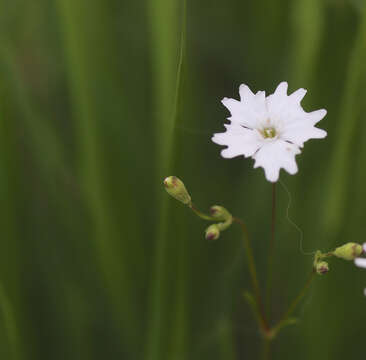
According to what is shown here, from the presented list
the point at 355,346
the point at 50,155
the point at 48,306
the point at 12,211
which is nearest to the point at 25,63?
the point at 50,155

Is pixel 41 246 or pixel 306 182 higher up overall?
pixel 306 182

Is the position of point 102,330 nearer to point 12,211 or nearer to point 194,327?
point 194,327

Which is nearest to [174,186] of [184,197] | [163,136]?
[184,197]

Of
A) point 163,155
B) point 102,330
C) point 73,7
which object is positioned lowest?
point 102,330

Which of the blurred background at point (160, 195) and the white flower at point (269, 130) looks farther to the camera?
the blurred background at point (160, 195)

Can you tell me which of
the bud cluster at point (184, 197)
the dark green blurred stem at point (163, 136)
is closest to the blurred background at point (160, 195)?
the dark green blurred stem at point (163, 136)

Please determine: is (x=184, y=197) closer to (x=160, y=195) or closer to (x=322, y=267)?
(x=322, y=267)

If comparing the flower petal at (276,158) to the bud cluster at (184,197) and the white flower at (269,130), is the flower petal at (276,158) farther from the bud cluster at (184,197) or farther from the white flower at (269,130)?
the bud cluster at (184,197)

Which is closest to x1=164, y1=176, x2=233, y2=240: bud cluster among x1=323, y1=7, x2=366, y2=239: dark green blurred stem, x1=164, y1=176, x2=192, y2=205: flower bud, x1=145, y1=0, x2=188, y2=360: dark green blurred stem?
x1=164, y1=176, x2=192, y2=205: flower bud
